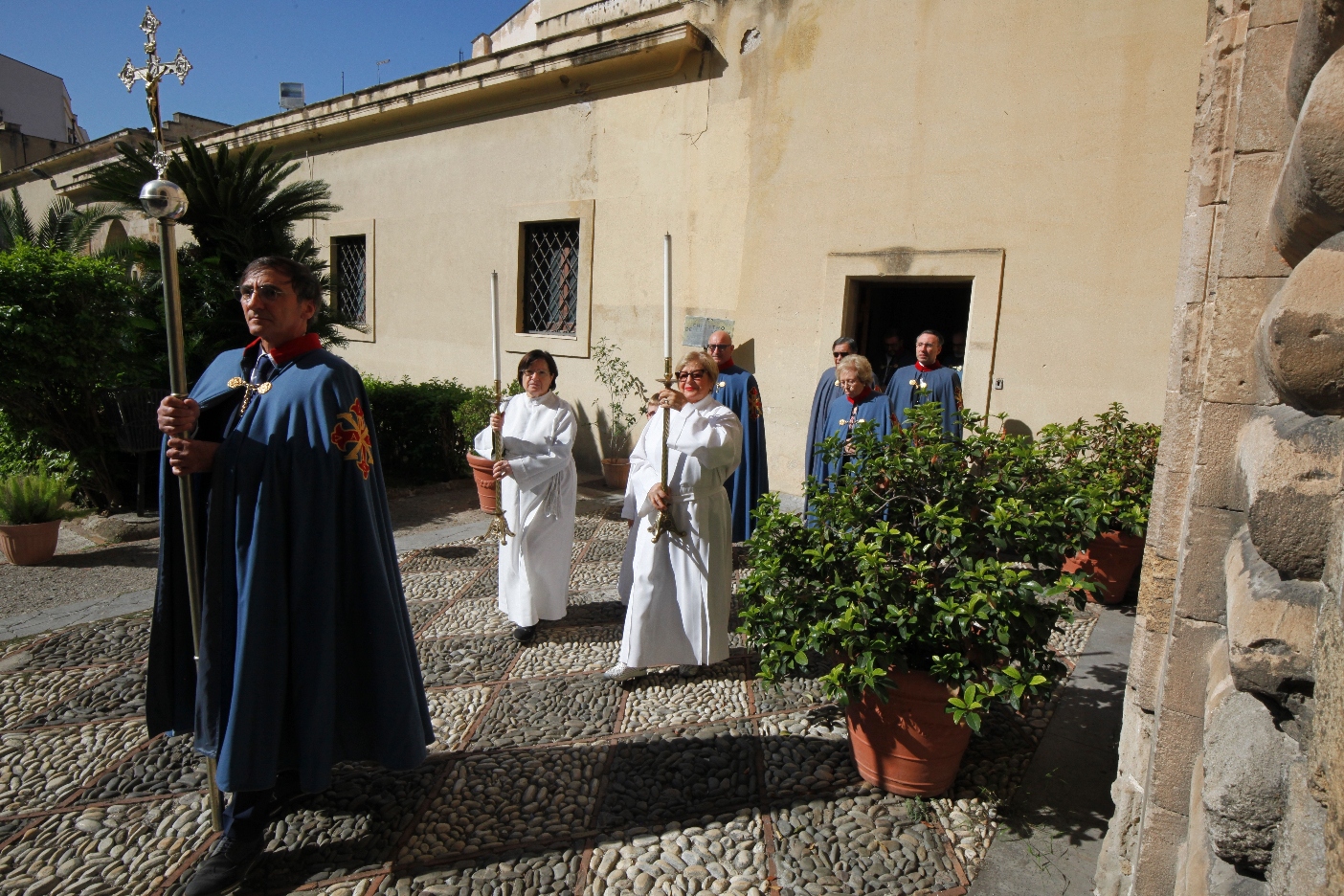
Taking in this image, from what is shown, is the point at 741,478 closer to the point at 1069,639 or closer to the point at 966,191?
the point at 1069,639

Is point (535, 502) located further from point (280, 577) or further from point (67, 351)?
point (67, 351)

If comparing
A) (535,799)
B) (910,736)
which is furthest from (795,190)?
(535,799)

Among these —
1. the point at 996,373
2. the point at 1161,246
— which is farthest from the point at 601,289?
the point at 1161,246

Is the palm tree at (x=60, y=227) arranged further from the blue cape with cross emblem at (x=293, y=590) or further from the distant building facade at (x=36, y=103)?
the distant building facade at (x=36, y=103)

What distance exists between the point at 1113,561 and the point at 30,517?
7.60m

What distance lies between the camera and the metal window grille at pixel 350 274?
11.9 metres

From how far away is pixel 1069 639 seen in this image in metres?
4.27

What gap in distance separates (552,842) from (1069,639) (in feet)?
10.5

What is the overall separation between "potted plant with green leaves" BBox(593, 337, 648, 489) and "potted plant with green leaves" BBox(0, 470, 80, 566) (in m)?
4.85

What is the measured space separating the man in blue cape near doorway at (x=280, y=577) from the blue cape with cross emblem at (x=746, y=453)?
357cm

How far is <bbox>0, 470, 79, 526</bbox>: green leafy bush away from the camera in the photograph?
5.47 metres

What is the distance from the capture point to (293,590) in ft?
7.65

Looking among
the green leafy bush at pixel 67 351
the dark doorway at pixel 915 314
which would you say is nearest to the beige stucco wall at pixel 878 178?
the dark doorway at pixel 915 314

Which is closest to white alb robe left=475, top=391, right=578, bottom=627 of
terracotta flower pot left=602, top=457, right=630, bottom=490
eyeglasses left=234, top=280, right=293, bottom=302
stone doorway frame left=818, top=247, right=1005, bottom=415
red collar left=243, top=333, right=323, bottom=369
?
red collar left=243, top=333, right=323, bottom=369
